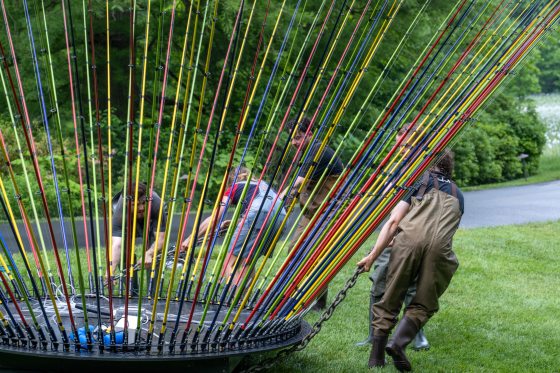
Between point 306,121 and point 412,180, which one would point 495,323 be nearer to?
point 306,121

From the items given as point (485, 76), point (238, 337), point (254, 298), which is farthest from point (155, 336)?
point (485, 76)

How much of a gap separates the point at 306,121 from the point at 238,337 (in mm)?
2988

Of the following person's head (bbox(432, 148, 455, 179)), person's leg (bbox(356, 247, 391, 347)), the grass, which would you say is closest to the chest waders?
person's head (bbox(432, 148, 455, 179))

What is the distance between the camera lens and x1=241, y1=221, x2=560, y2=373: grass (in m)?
6.23

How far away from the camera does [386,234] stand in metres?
5.72

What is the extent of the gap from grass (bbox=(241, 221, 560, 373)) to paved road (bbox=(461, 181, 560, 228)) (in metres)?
3.18

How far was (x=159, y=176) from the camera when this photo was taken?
1400cm

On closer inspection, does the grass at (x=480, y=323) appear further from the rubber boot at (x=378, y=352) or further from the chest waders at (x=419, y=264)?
the chest waders at (x=419, y=264)

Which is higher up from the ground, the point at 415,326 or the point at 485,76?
the point at 485,76

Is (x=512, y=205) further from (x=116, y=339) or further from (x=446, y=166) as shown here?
(x=116, y=339)

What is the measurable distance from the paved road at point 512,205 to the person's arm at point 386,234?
26.3ft

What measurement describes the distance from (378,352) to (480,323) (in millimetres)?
1907

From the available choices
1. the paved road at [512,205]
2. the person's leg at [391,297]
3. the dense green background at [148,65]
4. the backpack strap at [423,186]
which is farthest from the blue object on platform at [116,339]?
the paved road at [512,205]

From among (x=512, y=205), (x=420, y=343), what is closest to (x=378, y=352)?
(x=420, y=343)
